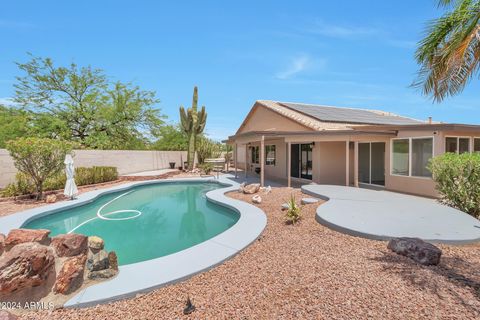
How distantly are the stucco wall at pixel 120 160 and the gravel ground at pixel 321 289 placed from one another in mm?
13778

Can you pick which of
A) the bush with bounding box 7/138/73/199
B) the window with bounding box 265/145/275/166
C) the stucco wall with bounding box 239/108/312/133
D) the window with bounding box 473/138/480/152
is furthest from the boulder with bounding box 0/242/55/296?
the window with bounding box 473/138/480/152

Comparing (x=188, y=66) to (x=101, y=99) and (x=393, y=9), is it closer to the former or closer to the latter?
(x=101, y=99)

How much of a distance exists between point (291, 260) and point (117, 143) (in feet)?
79.2

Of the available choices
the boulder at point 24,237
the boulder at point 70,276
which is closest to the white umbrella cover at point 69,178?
the boulder at point 24,237

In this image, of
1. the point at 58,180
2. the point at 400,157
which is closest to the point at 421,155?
the point at 400,157

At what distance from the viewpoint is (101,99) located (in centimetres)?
2344

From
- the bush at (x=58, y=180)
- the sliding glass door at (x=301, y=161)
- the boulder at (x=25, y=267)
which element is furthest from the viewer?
the sliding glass door at (x=301, y=161)

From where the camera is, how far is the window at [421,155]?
10664mm

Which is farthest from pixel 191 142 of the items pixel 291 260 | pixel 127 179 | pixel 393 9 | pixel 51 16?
pixel 291 260

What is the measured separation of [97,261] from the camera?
4.30 m

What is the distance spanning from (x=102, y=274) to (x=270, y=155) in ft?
53.2

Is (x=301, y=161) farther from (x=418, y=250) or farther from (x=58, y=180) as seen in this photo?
(x=58, y=180)

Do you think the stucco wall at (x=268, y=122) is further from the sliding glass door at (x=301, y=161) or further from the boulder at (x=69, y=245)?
the boulder at (x=69, y=245)

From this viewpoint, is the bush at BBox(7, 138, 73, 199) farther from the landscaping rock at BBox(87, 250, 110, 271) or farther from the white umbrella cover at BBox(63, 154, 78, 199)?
the landscaping rock at BBox(87, 250, 110, 271)
